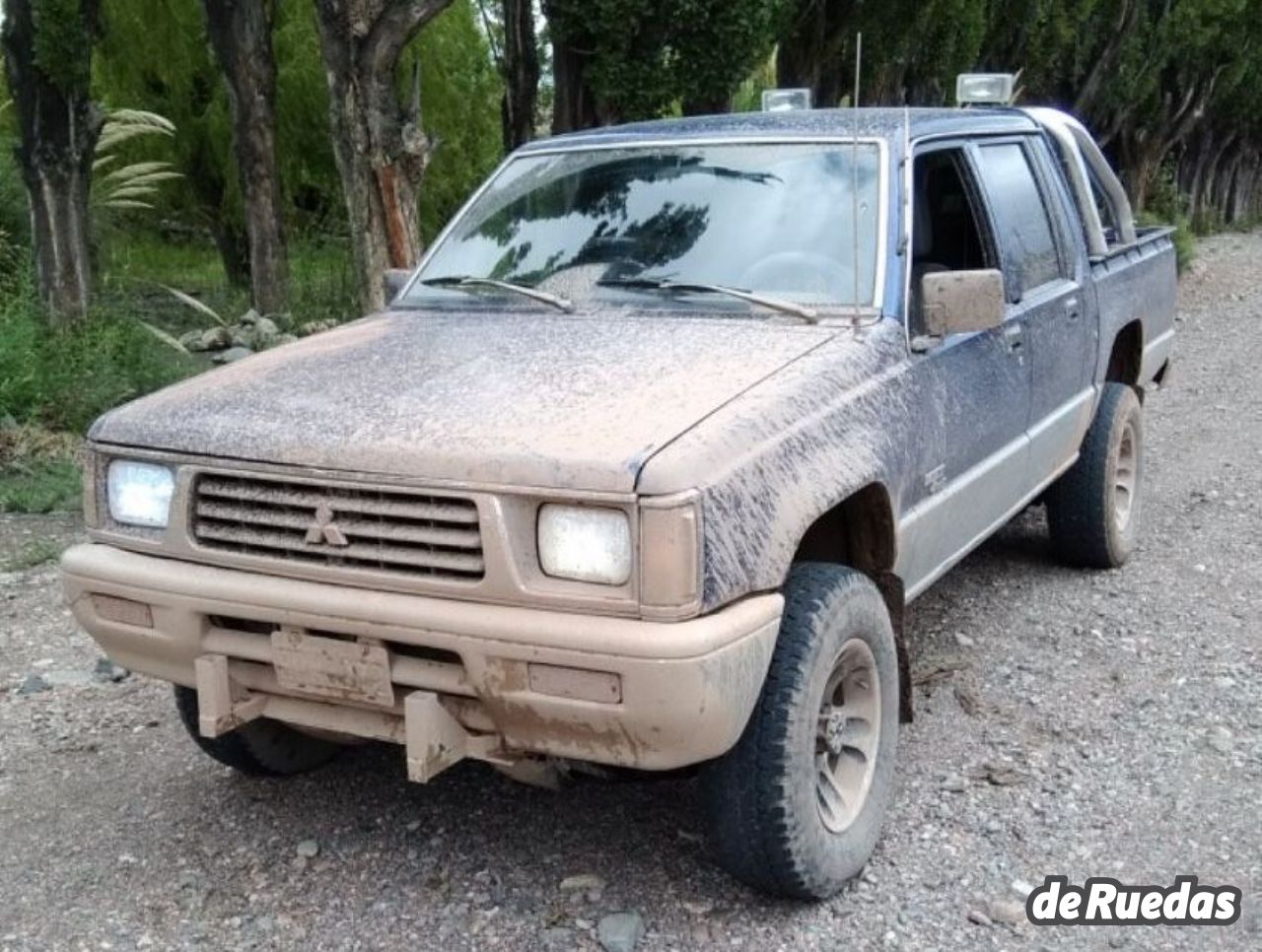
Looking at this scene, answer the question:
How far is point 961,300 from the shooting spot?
3.89 m

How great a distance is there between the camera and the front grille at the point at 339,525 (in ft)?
10.00

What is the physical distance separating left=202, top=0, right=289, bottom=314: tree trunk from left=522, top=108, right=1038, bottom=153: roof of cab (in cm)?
802

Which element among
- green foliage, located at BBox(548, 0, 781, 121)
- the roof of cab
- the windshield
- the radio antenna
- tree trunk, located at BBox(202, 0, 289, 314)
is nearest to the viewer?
the radio antenna

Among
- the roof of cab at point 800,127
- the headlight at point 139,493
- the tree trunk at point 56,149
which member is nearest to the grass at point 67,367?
Answer: the tree trunk at point 56,149

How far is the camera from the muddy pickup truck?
9.72 ft

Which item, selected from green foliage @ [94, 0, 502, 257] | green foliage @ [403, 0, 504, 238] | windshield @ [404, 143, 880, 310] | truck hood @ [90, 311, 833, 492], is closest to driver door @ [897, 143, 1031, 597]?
windshield @ [404, 143, 880, 310]

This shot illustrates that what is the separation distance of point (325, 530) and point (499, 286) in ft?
4.53

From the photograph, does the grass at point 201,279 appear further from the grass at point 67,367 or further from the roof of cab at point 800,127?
the roof of cab at point 800,127

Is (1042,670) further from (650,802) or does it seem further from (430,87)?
(430,87)

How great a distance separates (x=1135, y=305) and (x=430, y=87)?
1131 centimetres

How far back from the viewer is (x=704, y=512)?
115 inches

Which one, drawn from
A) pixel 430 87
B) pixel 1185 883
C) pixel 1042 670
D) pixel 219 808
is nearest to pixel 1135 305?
pixel 1042 670

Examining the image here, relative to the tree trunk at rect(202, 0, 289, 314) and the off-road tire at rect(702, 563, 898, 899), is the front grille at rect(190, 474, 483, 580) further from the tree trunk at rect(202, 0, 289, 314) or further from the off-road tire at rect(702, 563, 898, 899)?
the tree trunk at rect(202, 0, 289, 314)

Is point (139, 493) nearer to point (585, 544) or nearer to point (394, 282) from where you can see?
point (585, 544)
